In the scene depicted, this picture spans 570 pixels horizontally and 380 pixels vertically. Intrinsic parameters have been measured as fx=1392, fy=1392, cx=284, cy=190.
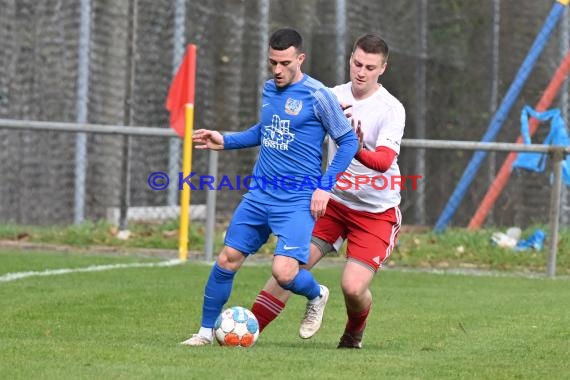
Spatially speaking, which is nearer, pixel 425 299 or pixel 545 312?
pixel 545 312

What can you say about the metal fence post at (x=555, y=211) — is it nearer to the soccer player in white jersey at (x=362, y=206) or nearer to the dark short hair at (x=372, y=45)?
→ the soccer player in white jersey at (x=362, y=206)

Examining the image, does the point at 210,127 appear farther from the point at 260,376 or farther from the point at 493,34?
the point at 260,376

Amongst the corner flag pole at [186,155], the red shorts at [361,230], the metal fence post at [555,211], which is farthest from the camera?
the corner flag pole at [186,155]

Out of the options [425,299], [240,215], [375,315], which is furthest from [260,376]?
[425,299]

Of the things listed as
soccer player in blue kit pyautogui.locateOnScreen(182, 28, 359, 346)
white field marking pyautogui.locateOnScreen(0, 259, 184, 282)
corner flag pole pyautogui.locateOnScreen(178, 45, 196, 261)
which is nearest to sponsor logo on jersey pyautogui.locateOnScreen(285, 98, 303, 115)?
soccer player in blue kit pyautogui.locateOnScreen(182, 28, 359, 346)

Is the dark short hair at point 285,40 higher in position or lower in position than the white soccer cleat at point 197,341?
higher

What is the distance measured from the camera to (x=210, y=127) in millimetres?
14812

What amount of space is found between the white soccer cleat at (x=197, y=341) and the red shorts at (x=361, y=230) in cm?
87

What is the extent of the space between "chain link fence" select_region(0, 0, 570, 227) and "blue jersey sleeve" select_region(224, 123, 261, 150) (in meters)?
7.11

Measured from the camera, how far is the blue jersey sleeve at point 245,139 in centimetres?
741

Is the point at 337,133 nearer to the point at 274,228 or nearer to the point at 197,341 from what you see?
the point at 274,228

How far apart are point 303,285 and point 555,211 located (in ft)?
18.1

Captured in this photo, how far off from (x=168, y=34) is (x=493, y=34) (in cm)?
351

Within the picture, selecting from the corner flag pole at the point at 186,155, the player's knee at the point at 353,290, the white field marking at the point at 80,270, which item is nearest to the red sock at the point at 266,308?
the player's knee at the point at 353,290
